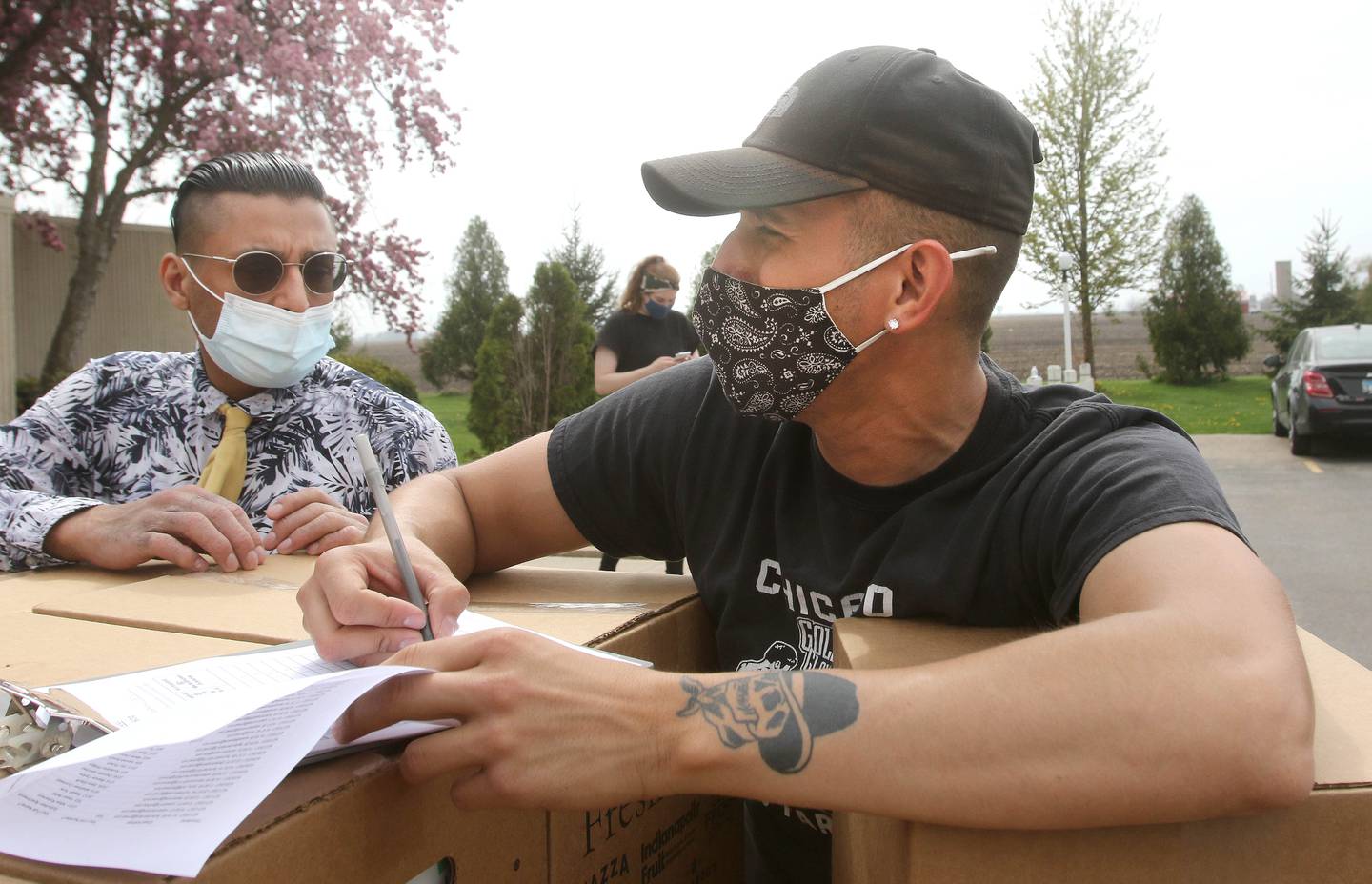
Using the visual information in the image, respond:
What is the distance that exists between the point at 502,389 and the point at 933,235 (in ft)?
38.6

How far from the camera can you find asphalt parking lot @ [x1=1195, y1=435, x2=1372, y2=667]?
5.67 m

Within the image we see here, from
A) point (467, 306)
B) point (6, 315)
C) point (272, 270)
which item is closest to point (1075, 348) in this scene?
point (467, 306)

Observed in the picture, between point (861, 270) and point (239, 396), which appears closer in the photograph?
point (861, 270)

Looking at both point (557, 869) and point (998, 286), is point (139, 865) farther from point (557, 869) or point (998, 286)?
point (998, 286)

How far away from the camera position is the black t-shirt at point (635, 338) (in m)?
6.31

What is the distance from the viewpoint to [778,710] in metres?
1.02

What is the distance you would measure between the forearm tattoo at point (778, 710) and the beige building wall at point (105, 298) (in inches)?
552

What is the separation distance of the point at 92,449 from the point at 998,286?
211cm

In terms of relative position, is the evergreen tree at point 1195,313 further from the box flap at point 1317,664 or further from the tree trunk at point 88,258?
the box flap at point 1317,664

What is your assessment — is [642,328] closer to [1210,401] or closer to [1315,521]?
[1315,521]

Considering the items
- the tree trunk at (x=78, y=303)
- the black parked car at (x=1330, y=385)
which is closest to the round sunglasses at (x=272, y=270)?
the tree trunk at (x=78, y=303)

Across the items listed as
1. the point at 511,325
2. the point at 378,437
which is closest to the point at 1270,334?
the point at 511,325

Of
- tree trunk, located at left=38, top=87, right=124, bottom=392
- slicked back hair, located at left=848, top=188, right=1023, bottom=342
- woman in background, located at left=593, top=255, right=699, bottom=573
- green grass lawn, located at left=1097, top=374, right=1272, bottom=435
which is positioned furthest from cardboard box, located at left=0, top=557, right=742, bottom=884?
green grass lawn, located at left=1097, top=374, right=1272, bottom=435

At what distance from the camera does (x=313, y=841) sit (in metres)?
0.84
